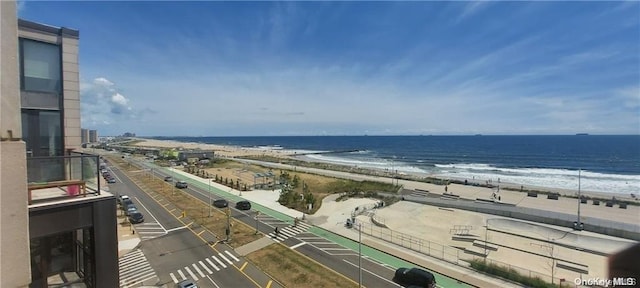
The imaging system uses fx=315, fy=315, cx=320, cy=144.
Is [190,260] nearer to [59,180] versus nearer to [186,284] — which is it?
[186,284]

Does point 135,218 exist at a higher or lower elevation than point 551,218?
higher

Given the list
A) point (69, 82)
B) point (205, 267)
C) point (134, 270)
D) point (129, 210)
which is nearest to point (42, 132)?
point (69, 82)

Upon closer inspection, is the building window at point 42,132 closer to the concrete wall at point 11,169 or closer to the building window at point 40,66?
the building window at point 40,66

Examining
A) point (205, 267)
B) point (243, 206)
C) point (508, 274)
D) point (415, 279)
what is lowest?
point (205, 267)

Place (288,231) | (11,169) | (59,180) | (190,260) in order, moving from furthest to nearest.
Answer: (288,231)
(190,260)
(59,180)
(11,169)

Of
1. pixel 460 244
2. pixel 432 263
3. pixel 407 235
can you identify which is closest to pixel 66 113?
pixel 432 263

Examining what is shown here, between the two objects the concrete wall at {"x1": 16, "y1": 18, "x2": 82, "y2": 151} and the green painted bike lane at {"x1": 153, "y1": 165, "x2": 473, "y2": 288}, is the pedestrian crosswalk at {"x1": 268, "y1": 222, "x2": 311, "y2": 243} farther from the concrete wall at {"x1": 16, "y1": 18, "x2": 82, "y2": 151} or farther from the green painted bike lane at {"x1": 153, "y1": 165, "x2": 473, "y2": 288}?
the concrete wall at {"x1": 16, "y1": 18, "x2": 82, "y2": 151}

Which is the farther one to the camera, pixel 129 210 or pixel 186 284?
pixel 129 210

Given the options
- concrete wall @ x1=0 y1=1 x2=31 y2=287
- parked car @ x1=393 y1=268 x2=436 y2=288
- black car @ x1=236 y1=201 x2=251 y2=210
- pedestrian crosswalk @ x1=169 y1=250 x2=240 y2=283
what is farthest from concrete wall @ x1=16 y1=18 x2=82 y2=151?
black car @ x1=236 y1=201 x2=251 y2=210
